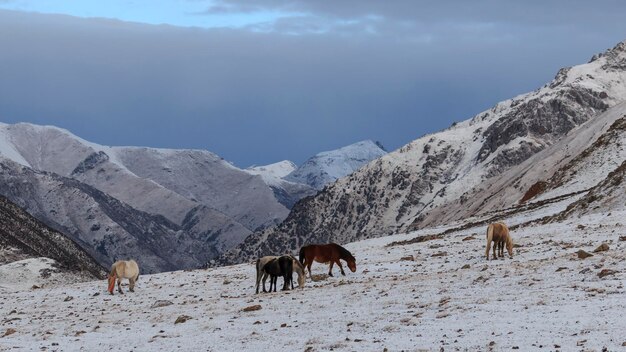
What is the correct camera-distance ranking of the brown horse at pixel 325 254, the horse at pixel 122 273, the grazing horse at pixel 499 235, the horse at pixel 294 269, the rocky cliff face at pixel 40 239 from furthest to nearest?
the rocky cliff face at pixel 40 239, the horse at pixel 122 273, the brown horse at pixel 325 254, the grazing horse at pixel 499 235, the horse at pixel 294 269

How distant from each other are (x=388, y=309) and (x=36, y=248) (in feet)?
498

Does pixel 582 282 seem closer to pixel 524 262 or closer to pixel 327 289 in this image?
pixel 524 262

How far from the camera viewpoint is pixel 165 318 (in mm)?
29891

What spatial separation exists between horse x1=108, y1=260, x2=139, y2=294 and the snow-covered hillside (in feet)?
1.89

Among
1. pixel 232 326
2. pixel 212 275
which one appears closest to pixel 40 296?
pixel 212 275

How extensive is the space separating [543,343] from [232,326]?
A: 1018 cm

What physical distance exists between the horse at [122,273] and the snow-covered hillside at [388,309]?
0.57 meters

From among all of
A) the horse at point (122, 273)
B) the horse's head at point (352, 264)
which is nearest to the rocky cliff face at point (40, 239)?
the horse at point (122, 273)

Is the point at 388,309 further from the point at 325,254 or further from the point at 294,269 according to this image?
the point at 325,254

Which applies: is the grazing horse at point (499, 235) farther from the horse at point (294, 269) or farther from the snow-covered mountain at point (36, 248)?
the snow-covered mountain at point (36, 248)

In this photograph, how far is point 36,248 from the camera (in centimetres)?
16788

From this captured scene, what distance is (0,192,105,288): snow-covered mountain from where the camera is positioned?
87.0 m

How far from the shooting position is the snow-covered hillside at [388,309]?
21.6 meters

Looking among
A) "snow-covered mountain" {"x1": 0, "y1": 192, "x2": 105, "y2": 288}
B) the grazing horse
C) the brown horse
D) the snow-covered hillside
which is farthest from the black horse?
"snow-covered mountain" {"x1": 0, "y1": 192, "x2": 105, "y2": 288}
